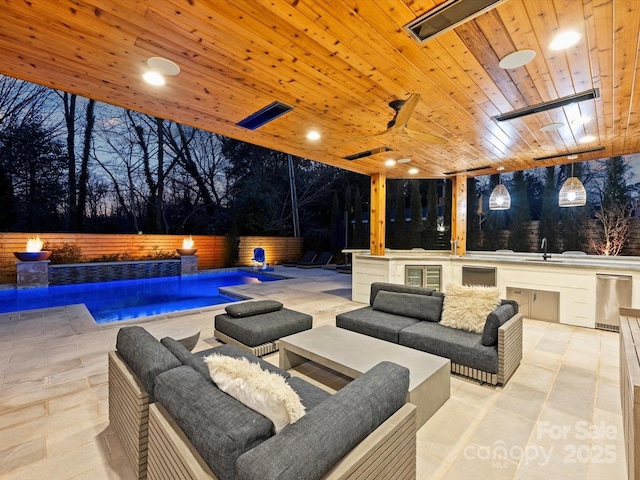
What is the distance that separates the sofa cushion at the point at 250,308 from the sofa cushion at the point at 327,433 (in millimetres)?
2439

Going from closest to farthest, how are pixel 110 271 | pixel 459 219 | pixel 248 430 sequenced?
1. pixel 248 430
2. pixel 459 219
3. pixel 110 271

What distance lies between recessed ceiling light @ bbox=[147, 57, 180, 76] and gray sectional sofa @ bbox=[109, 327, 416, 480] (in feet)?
7.09

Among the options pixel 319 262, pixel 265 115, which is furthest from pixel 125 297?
pixel 319 262

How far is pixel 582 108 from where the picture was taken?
10.8ft

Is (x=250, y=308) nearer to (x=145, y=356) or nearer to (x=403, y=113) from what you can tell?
(x=145, y=356)

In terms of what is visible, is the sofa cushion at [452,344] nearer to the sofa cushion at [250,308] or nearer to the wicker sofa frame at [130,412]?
the sofa cushion at [250,308]

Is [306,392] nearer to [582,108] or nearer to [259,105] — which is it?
[259,105]

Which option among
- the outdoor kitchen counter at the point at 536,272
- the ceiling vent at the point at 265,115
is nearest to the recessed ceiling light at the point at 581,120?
the outdoor kitchen counter at the point at 536,272

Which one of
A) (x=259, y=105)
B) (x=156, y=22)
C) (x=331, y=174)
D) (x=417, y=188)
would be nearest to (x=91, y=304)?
(x=259, y=105)

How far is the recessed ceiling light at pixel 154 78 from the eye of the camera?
8.72 feet

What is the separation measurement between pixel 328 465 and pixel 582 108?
13.8ft

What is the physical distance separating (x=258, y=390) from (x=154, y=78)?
9.32 feet

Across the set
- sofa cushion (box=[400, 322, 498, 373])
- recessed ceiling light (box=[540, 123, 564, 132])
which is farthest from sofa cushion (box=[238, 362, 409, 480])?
recessed ceiling light (box=[540, 123, 564, 132])

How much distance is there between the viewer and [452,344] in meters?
2.81
